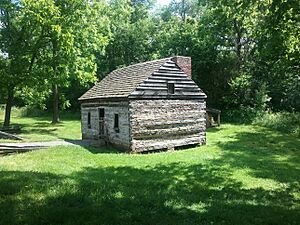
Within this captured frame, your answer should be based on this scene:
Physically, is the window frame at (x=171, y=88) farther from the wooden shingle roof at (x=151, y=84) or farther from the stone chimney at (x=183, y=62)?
the stone chimney at (x=183, y=62)

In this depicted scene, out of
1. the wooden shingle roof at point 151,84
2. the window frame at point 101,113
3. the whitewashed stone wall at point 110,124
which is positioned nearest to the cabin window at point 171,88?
the wooden shingle roof at point 151,84

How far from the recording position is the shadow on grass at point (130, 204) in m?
7.15

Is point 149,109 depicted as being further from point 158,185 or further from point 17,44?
point 17,44

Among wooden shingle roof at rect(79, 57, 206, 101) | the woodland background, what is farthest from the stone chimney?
the woodland background

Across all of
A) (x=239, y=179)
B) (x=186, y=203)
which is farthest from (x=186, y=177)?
(x=186, y=203)

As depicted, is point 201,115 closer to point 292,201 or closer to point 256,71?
point 292,201

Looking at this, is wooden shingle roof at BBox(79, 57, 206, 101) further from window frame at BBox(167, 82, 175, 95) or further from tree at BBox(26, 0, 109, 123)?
tree at BBox(26, 0, 109, 123)

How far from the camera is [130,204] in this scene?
8367 mm

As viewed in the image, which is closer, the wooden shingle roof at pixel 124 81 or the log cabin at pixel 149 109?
the log cabin at pixel 149 109

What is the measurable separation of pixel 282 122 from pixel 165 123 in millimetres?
14570

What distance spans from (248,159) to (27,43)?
2235cm

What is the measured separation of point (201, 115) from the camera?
77.8 ft

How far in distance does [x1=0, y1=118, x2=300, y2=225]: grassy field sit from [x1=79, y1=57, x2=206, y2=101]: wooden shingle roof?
3.65 m

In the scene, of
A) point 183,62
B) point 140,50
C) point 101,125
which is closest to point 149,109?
point 101,125
